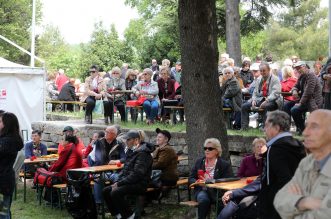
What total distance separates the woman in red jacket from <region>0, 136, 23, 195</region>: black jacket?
3.07 metres

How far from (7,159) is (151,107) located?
5.99 m

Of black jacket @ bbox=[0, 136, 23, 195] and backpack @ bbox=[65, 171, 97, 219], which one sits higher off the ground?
black jacket @ bbox=[0, 136, 23, 195]

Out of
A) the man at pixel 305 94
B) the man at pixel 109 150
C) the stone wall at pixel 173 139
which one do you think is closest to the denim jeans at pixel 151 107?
the stone wall at pixel 173 139

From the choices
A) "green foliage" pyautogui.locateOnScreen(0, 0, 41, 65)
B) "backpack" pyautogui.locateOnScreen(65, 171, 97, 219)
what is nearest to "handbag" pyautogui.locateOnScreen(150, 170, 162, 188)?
"backpack" pyautogui.locateOnScreen(65, 171, 97, 219)

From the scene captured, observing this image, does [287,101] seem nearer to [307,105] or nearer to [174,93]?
[307,105]

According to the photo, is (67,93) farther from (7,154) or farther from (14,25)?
(14,25)

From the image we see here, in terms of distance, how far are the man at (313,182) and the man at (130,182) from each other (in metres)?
5.30

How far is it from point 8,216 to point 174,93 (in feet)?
20.1

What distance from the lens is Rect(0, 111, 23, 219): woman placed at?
7.76 meters

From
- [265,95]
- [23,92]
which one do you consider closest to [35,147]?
[23,92]

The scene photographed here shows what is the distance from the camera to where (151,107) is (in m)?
13.5

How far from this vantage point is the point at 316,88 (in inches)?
414

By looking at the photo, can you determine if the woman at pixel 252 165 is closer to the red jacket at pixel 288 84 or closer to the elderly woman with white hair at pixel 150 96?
the red jacket at pixel 288 84

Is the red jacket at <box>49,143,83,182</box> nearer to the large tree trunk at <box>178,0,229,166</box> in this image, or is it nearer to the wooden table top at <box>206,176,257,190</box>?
the large tree trunk at <box>178,0,229,166</box>
